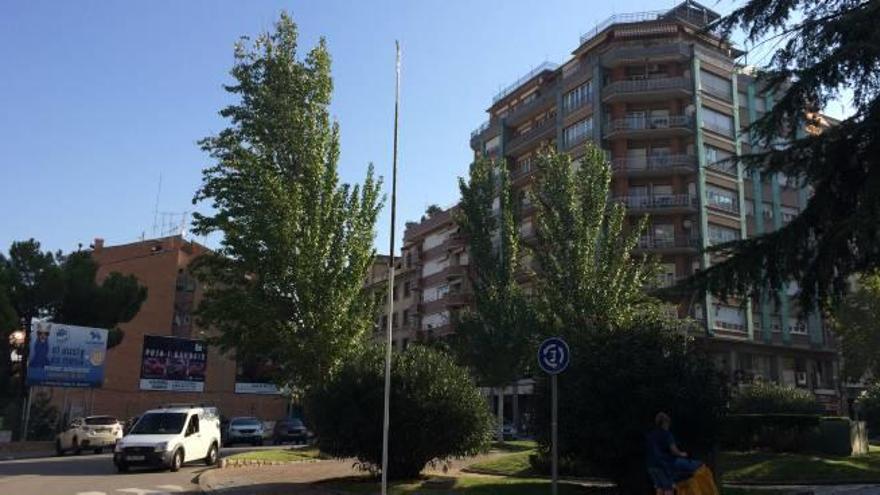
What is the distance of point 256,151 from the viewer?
3120cm

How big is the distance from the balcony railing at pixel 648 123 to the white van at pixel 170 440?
1562 inches

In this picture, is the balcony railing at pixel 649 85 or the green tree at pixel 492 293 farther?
the balcony railing at pixel 649 85

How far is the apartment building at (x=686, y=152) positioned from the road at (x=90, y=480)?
128 feet

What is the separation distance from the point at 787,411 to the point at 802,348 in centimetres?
3516

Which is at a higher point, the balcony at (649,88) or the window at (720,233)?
the balcony at (649,88)

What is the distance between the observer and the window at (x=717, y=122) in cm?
5801

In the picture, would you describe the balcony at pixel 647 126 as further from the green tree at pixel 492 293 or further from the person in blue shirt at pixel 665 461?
the person in blue shirt at pixel 665 461

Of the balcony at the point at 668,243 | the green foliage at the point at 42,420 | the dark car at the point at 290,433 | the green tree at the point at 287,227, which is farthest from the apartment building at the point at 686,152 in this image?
the green foliage at the point at 42,420

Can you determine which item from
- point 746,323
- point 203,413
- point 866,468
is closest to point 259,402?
point 746,323

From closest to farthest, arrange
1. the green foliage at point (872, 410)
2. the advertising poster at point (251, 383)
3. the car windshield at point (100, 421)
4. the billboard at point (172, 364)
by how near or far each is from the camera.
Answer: the car windshield at point (100, 421)
the green foliage at point (872, 410)
the billboard at point (172, 364)
the advertising poster at point (251, 383)

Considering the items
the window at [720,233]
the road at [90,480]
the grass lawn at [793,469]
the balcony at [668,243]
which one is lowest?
the road at [90,480]

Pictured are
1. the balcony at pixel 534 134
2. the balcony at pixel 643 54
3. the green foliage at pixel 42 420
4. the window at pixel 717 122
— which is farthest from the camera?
the balcony at pixel 534 134

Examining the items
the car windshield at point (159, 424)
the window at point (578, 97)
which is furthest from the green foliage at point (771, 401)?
the window at point (578, 97)

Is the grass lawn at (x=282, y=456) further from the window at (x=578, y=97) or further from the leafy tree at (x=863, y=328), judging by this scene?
the window at (x=578, y=97)
